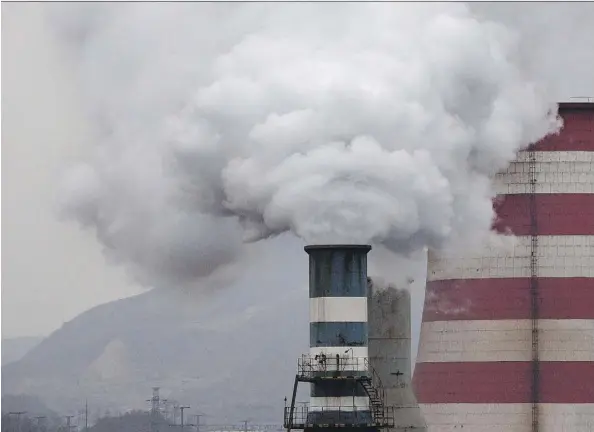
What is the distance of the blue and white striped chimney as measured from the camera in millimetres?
24703

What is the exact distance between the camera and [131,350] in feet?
280

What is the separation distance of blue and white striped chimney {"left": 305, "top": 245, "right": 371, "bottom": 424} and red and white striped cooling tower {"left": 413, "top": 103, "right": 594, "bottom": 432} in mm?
7253

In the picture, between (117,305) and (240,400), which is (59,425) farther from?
(117,305)

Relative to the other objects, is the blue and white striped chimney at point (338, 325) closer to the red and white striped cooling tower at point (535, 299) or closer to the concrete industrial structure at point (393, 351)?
the concrete industrial structure at point (393, 351)

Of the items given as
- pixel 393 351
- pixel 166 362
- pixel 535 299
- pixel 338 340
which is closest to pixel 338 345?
pixel 338 340

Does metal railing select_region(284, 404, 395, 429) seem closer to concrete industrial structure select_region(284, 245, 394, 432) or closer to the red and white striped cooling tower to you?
concrete industrial structure select_region(284, 245, 394, 432)

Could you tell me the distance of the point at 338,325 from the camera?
24.8m

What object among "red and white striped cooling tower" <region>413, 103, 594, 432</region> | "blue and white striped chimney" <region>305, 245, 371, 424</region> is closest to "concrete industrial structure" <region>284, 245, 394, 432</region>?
"blue and white striped chimney" <region>305, 245, 371, 424</region>

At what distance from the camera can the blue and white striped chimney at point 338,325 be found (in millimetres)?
24703

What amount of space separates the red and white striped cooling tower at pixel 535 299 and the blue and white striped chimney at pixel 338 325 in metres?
7.25

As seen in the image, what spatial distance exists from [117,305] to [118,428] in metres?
36.8

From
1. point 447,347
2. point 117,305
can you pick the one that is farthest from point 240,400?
point 447,347

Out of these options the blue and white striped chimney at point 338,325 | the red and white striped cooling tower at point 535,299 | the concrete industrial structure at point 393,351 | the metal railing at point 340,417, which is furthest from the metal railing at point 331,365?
the red and white striped cooling tower at point 535,299

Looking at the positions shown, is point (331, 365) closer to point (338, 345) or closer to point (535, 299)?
point (338, 345)
